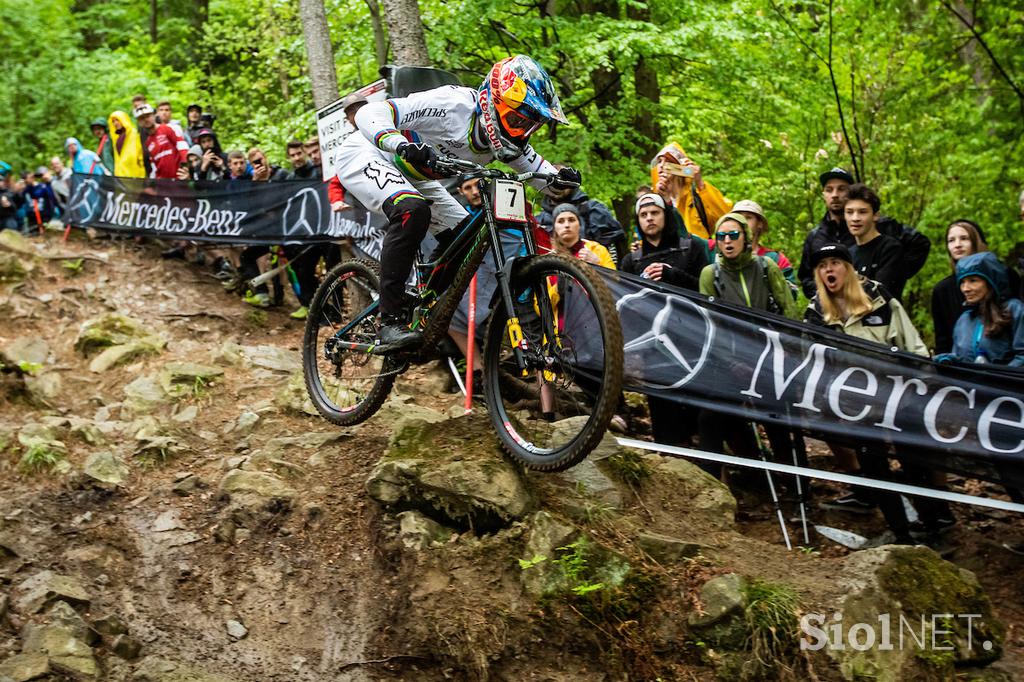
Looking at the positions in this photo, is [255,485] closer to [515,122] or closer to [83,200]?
[515,122]

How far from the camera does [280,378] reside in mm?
8805

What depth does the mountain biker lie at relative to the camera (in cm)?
518

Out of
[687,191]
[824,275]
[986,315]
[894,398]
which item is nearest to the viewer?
[894,398]

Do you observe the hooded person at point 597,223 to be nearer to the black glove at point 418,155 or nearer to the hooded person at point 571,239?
the hooded person at point 571,239

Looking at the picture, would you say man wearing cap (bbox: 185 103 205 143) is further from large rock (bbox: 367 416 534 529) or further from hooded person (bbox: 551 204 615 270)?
large rock (bbox: 367 416 534 529)

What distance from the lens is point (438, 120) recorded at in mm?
5559

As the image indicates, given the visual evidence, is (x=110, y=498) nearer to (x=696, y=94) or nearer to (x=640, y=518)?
(x=640, y=518)

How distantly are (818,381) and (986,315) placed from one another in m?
1.37

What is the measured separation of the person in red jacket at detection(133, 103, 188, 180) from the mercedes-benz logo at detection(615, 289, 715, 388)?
32.0 feet

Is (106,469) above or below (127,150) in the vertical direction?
below

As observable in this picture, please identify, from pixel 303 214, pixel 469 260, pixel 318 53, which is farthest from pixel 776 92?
pixel 469 260

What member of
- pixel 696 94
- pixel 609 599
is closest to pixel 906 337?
pixel 609 599

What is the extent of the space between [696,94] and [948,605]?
34.7 feet

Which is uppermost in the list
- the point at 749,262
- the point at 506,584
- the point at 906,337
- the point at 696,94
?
A: the point at 696,94
